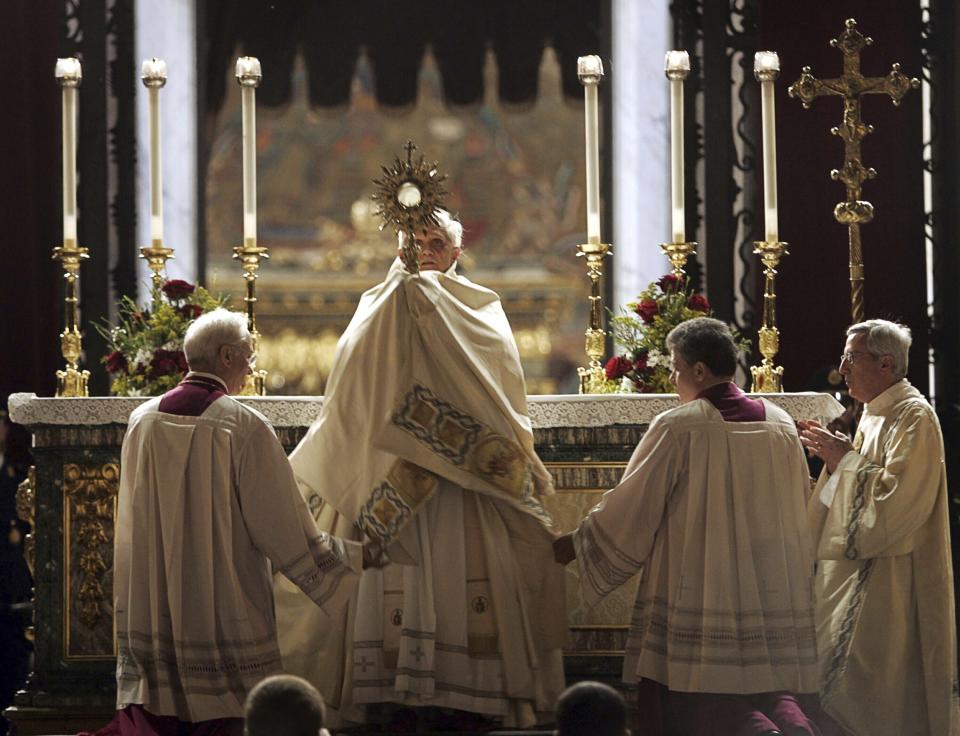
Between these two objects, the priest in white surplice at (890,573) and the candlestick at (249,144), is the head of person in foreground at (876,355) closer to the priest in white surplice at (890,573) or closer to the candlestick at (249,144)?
the priest in white surplice at (890,573)

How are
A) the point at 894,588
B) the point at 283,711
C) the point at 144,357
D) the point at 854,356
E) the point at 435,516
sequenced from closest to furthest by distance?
1. the point at 283,711
2. the point at 435,516
3. the point at 894,588
4. the point at 854,356
5. the point at 144,357

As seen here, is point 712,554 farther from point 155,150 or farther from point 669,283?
point 155,150

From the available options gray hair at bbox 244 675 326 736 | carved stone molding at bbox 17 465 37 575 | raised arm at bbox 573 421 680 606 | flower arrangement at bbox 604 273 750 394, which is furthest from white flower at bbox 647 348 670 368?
gray hair at bbox 244 675 326 736

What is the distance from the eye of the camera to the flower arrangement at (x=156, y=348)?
5.52 metres

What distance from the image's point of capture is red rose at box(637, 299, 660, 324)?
5582 millimetres

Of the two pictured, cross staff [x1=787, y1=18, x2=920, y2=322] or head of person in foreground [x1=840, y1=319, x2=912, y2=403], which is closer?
head of person in foreground [x1=840, y1=319, x2=912, y2=403]

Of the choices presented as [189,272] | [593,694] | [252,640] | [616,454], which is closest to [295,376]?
[189,272]

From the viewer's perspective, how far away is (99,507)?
214 inches

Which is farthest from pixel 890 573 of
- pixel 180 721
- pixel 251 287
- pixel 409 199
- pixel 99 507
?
pixel 99 507

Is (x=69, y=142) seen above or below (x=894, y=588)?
above

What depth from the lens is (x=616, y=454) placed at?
548cm

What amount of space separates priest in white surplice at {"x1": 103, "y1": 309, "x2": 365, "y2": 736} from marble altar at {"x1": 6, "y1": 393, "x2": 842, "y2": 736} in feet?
2.22

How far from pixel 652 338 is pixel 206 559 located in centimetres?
193

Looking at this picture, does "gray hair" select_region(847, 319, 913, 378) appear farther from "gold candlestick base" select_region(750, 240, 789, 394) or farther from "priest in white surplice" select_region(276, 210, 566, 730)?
"priest in white surplice" select_region(276, 210, 566, 730)
